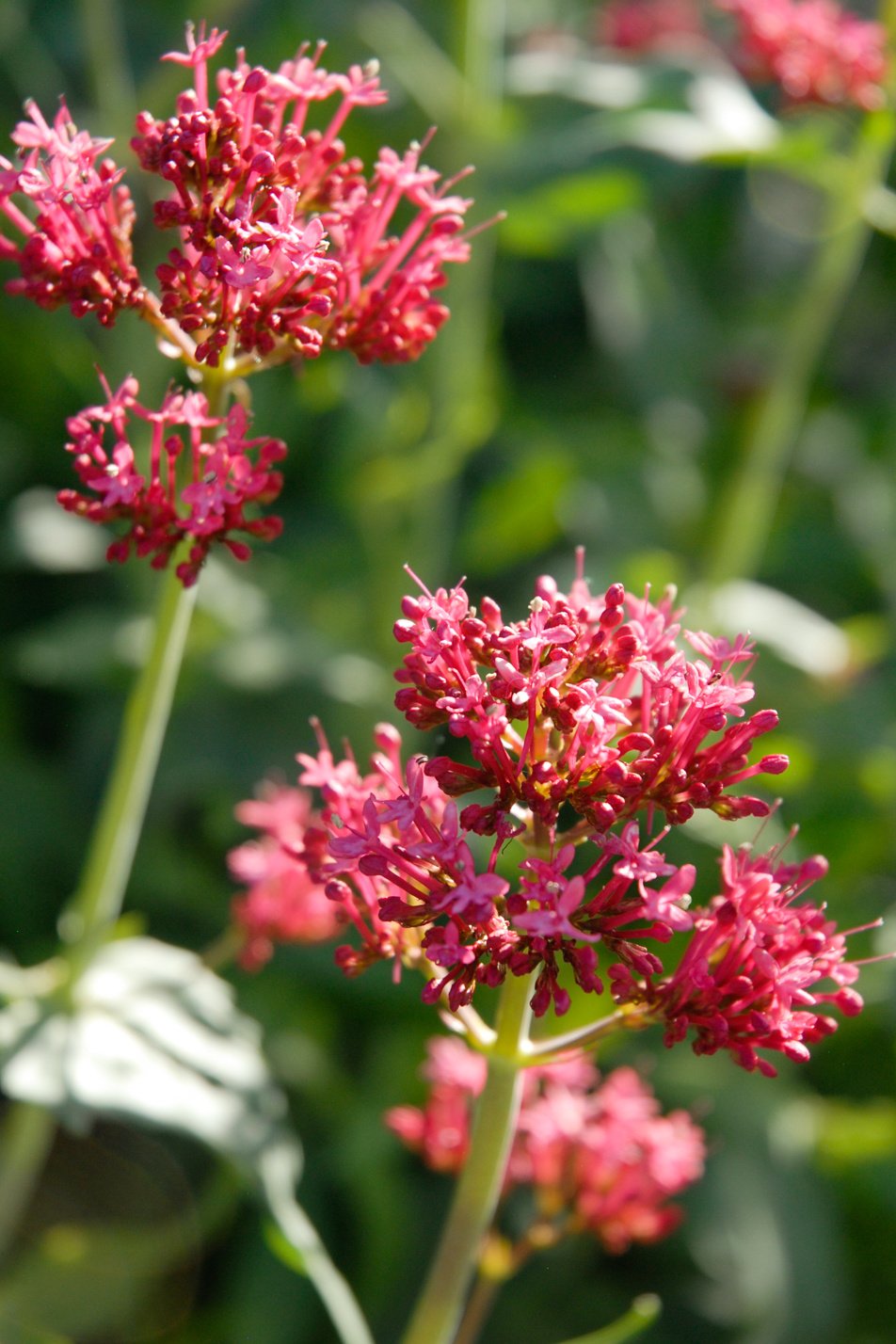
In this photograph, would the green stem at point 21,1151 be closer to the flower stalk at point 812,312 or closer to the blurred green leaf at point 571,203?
the flower stalk at point 812,312

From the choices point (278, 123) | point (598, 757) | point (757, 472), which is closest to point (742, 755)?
point (598, 757)

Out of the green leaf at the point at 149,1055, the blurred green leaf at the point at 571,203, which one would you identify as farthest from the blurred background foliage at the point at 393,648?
the green leaf at the point at 149,1055

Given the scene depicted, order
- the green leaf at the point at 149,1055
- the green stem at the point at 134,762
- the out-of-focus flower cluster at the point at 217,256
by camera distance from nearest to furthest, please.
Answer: the out-of-focus flower cluster at the point at 217,256
the green stem at the point at 134,762
the green leaf at the point at 149,1055

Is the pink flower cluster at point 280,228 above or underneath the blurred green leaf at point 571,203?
underneath

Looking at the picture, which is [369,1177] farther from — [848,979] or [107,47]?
[107,47]

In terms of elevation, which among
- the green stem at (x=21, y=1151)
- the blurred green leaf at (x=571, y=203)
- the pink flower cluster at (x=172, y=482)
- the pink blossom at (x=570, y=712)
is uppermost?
the blurred green leaf at (x=571, y=203)

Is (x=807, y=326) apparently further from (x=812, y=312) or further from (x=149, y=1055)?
(x=149, y=1055)

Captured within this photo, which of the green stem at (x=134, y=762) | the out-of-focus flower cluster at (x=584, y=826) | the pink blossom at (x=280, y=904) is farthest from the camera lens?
the pink blossom at (x=280, y=904)
